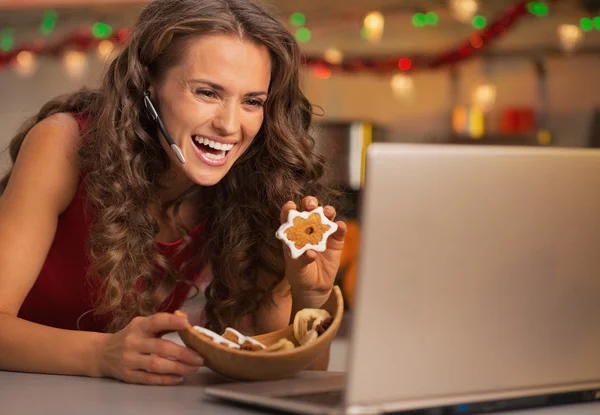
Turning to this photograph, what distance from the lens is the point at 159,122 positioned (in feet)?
5.41

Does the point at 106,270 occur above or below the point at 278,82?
below

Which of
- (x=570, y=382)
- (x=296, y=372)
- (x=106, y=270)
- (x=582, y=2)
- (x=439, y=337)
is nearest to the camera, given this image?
(x=439, y=337)

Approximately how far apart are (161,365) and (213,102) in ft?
1.84

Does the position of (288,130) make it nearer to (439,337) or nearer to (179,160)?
(179,160)

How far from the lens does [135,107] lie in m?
1.69

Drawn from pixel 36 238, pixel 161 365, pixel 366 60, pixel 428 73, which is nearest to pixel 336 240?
pixel 161 365

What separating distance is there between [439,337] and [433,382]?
0.05 meters

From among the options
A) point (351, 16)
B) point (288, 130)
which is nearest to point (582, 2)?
point (351, 16)

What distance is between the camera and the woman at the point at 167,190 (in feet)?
4.91

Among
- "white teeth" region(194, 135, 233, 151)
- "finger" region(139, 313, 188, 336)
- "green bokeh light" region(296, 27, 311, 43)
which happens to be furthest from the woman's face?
"green bokeh light" region(296, 27, 311, 43)

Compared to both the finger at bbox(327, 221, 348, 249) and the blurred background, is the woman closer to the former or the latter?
the finger at bbox(327, 221, 348, 249)

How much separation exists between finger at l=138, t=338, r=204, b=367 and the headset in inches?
18.6

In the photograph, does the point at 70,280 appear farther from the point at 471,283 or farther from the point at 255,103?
the point at 471,283

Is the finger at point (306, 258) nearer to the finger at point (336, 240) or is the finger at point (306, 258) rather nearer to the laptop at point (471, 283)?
the finger at point (336, 240)
